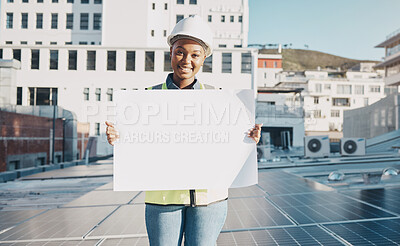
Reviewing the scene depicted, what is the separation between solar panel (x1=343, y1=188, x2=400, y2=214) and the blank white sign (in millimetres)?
4148

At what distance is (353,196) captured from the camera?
588 cm

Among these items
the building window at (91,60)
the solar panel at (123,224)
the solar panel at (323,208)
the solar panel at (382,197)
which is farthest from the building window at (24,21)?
the solar panel at (382,197)

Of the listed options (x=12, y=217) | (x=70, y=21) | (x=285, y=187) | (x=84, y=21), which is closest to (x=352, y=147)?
Answer: (x=285, y=187)

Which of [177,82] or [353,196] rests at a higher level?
[177,82]

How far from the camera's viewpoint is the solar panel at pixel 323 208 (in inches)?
174

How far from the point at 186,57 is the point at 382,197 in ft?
18.8

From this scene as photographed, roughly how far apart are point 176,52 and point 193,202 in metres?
0.97

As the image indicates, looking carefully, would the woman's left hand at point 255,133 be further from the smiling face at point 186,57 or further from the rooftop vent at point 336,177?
the rooftop vent at point 336,177

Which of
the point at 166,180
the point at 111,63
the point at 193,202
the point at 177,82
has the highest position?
the point at 111,63

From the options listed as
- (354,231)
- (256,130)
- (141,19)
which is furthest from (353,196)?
(141,19)

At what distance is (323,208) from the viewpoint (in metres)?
4.96

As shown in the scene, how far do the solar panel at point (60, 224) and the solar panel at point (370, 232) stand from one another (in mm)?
3531

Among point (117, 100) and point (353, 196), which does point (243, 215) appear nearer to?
point (353, 196)

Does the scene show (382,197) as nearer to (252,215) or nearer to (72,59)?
(252,215)
